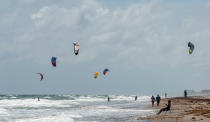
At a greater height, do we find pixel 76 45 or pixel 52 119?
pixel 76 45

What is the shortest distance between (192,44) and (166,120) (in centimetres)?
1119

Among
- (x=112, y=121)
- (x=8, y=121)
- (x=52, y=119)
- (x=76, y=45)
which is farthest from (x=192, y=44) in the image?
(x=8, y=121)

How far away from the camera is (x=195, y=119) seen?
16.9 meters

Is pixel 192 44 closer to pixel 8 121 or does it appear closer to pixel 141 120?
pixel 141 120

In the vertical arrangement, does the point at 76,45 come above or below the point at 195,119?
above

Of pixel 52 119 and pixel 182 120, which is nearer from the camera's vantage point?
pixel 182 120

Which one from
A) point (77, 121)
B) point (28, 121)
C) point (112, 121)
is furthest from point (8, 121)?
point (112, 121)

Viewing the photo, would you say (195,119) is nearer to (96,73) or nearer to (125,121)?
(125,121)

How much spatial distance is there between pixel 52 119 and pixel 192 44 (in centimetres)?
1332

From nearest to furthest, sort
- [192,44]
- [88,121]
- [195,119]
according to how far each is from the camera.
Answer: [195,119]
[88,121]
[192,44]

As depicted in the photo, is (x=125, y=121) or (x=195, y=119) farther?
(x=125, y=121)

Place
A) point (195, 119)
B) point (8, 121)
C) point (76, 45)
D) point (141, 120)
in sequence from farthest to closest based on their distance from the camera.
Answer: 1. point (76, 45)
2. point (8, 121)
3. point (141, 120)
4. point (195, 119)

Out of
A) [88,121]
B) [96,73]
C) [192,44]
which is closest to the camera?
[88,121]

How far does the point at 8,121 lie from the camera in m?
21.4
